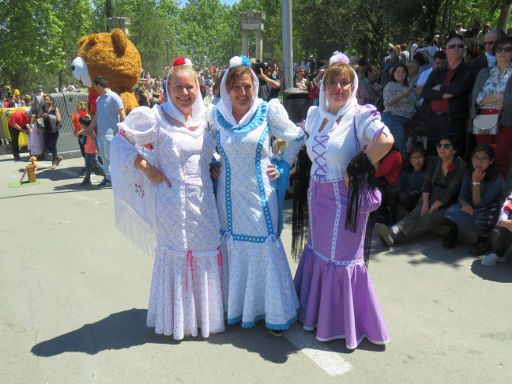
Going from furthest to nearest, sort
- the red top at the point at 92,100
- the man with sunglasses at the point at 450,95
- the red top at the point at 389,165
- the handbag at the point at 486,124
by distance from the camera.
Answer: the red top at the point at 92,100, the man with sunglasses at the point at 450,95, the handbag at the point at 486,124, the red top at the point at 389,165

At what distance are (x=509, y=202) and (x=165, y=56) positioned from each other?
1856 inches

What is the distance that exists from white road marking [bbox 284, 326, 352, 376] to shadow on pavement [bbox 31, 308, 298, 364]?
7 centimetres

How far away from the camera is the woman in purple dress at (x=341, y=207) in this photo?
293cm

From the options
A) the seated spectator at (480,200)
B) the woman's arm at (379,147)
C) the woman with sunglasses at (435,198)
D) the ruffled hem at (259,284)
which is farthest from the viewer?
the woman with sunglasses at (435,198)

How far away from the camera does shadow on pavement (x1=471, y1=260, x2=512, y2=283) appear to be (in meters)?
4.29

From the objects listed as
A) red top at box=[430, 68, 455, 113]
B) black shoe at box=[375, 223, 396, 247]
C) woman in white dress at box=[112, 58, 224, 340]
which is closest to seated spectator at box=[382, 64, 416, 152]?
red top at box=[430, 68, 455, 113]

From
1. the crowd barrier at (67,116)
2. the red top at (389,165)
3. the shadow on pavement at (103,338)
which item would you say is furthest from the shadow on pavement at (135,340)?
the crowd barrier at (67,116)

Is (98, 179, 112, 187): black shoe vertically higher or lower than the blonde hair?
lower

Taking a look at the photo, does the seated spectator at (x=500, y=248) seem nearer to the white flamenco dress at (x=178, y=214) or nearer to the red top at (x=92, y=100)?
the white flamenco dress at (x=178, y=214)

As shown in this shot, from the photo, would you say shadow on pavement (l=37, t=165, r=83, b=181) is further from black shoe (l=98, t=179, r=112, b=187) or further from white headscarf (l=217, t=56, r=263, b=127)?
white headscarf (l=217, t=56, r=263, b=127)

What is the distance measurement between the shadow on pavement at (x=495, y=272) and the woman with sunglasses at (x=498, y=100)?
1544mm

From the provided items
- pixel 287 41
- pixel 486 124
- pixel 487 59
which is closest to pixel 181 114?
pixel 486 124

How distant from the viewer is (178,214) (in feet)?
10.6

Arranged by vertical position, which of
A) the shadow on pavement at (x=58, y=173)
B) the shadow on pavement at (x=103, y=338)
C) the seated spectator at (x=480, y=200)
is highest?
the seated spectator at (x=480, y=200)
